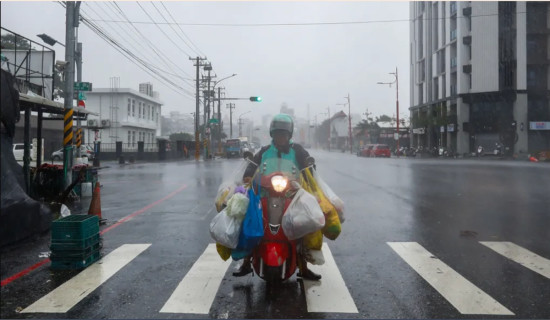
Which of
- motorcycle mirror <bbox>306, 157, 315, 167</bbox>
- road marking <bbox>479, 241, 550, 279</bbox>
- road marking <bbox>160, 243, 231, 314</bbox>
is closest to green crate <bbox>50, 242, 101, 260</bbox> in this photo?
road marking <bbox>160, 243, 231, 314</bbox>

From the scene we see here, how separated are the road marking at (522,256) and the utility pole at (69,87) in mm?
11277

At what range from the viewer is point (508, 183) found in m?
17.9

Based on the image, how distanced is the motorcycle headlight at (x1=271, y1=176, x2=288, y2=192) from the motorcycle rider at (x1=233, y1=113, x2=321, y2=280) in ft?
1.68

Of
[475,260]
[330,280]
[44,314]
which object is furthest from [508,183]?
[44,314]

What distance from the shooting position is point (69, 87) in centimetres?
1417

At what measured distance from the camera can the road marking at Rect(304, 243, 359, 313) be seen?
446cm

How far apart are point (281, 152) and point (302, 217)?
984 millimetres

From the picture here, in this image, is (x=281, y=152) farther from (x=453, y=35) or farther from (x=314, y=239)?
(x=453, y=35)

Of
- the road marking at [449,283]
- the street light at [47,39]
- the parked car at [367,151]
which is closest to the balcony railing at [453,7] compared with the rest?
the parked car at [367,151]

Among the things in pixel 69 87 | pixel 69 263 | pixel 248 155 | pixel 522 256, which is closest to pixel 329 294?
pixel 248 155

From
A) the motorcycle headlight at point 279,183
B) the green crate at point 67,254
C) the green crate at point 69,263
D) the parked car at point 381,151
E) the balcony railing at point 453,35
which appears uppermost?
the balcony railing at point 453,35

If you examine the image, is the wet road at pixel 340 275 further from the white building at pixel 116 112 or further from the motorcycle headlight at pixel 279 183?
the white building at pixel 116 112

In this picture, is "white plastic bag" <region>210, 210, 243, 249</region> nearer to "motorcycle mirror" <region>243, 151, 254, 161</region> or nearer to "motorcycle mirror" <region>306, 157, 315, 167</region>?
"motorcycle mirror" <region>243, 151, 254, 161</region>

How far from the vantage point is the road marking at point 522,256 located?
603 centimetres
